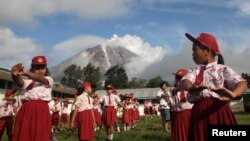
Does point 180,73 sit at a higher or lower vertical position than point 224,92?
higher

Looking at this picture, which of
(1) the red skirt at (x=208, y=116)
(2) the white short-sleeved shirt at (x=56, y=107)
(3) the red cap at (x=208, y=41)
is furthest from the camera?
(2) the white short-sleeved shirt at (x=56, y=107)

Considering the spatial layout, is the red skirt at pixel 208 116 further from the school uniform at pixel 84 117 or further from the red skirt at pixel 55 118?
the red skirt at pixel 55 118

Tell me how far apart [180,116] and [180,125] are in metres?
0.28

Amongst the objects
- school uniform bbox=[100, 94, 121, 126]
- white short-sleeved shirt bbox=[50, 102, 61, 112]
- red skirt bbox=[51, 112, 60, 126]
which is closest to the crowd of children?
school uniform bbox=[100, 94, 121, 126]

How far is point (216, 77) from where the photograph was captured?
517 centimetres

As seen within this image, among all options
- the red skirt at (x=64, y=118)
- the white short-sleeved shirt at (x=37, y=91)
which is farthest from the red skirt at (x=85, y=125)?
the red skirt at (x=64, y=118)

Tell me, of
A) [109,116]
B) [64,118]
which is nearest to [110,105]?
[109,116]

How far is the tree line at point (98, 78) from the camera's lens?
114125 mm

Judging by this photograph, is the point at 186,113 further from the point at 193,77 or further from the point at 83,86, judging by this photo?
the point at 193,77

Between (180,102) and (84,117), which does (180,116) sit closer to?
(180,102)

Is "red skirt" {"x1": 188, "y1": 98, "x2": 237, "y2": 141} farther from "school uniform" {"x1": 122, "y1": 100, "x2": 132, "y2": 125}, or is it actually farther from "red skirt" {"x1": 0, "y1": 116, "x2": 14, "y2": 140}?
"school uniform" {"x1": 122, "y1": 100, "x2": 132, "y2": 125}

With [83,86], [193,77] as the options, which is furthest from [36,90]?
[83,86]

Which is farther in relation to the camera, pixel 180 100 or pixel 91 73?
pixel 91 73

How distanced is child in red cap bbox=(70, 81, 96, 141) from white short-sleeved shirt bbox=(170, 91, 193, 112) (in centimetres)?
307
